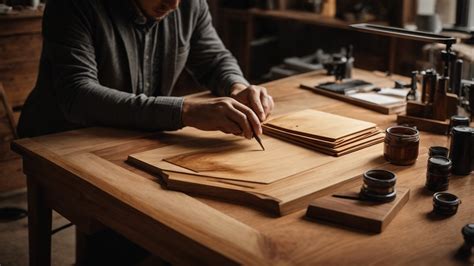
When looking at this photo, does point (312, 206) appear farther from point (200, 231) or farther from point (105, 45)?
point (105, 45)

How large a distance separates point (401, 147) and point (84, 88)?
91cm

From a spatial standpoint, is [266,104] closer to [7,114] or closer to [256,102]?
[256,102]

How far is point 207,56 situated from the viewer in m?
2.40

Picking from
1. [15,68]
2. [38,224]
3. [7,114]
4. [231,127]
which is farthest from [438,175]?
[15,68]

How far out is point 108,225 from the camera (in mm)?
1407

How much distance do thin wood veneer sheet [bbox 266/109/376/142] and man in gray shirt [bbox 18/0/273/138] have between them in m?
0.09

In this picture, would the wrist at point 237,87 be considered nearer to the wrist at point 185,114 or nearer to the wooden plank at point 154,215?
the wrist at point 185,114

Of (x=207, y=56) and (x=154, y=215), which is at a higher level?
(x=207, y=56)

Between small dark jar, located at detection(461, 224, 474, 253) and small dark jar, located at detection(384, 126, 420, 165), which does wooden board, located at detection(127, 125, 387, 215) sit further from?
small dark jar, located at detection(461, 224, 474, 253)

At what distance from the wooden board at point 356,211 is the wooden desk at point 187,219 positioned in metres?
0.02

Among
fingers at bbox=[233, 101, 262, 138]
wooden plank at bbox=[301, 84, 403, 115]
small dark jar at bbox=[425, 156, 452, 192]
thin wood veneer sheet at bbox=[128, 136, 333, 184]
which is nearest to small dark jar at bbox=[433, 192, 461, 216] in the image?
small dark jar at bbox=[425, 156, 452, 192]

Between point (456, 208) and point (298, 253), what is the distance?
15.7 inches

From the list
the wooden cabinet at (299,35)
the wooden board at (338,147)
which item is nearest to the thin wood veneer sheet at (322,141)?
the wooden board at (338,147)

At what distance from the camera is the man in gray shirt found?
1766 millimetres
